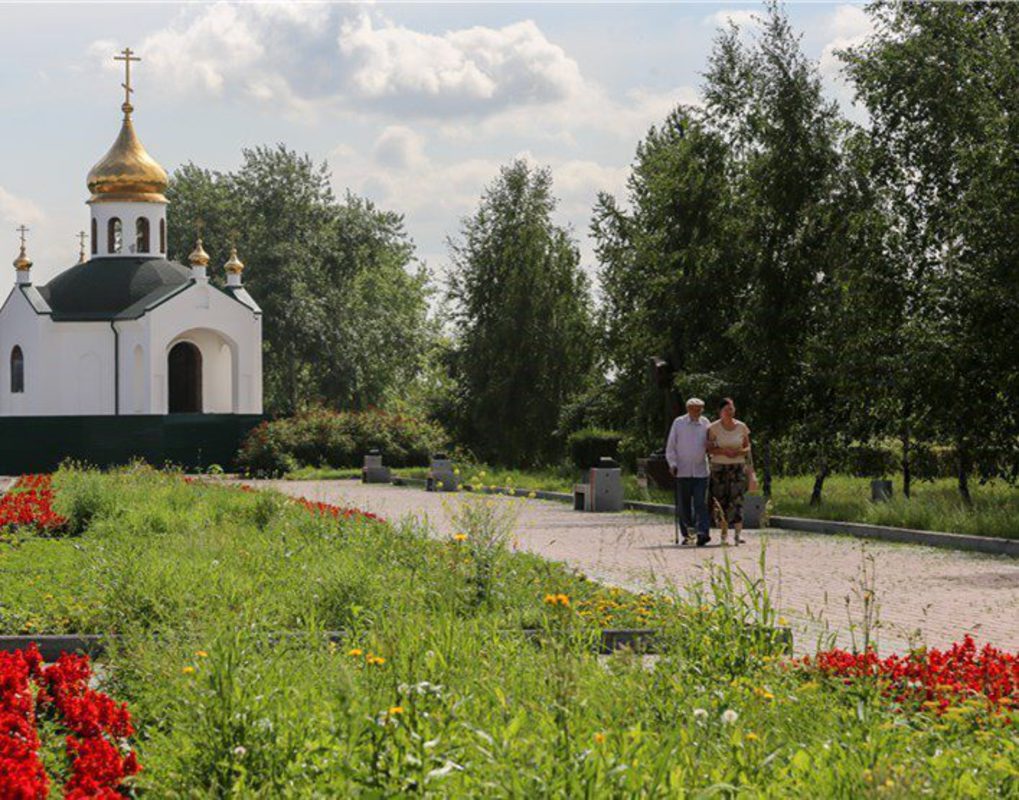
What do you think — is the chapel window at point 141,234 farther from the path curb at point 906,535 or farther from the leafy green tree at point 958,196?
the path curb at point 906,535

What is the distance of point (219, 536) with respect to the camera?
14984mm

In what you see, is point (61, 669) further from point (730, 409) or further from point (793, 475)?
point (793, 475)

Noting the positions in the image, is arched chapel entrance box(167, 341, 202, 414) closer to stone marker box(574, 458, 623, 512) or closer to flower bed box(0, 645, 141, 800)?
stone marker box(574, 458, 623, 512)

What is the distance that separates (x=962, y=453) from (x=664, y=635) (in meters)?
17.1

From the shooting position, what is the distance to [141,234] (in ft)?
201

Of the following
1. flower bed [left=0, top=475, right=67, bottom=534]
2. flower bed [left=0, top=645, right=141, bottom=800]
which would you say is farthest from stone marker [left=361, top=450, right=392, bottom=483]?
flower bed [left=0, top=645, right=141, bottom=800]

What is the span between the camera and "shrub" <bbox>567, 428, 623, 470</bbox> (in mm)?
39000

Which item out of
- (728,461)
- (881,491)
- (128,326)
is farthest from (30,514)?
(128,326)

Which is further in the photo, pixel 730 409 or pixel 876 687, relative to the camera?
pixel 730 409

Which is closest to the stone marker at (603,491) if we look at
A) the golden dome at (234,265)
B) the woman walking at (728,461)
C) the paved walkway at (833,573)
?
the paved walkway at (833,573)

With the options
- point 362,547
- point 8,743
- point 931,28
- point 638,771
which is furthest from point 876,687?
point 931,28

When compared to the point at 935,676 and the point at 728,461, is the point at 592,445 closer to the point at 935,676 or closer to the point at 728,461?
the point at 728,461

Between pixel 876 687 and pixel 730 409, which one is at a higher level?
pixel 730 409

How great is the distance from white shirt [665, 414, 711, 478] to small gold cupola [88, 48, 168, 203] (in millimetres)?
45485
